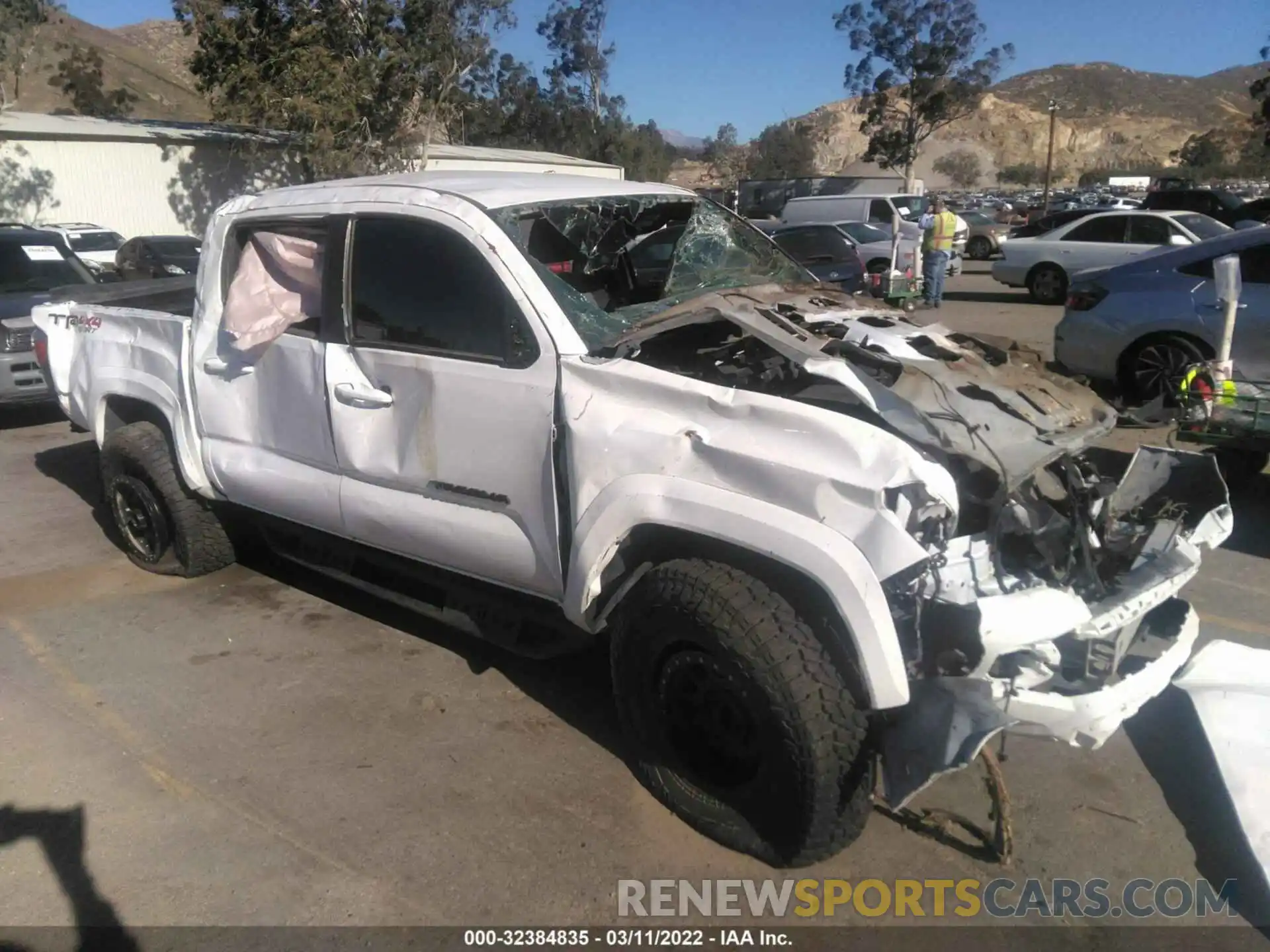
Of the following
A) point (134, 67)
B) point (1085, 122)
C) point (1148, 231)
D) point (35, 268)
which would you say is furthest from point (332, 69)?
point (1085, 122)

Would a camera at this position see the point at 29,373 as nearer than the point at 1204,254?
No

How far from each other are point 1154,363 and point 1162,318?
34 cm

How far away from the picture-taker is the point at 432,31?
2077 centimetres

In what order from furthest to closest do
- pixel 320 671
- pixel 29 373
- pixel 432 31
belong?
pixel 432 31
pixel 29 373
pixel 320 671

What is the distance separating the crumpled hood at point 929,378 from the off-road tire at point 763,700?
650 mm

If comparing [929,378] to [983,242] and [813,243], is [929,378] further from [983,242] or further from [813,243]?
[983,242]

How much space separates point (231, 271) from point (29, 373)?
18.8ft

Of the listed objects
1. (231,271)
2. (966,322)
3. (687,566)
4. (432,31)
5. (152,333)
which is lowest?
(966,322)

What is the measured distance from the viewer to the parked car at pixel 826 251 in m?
14.6

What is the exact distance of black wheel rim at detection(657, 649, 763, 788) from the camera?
292cm

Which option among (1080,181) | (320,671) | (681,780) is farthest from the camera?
(1080,181)

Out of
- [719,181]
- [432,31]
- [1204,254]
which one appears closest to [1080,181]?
[719,181]

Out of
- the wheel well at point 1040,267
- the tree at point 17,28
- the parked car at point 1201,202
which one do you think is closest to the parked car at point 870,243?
the wheel well at point 1040,267

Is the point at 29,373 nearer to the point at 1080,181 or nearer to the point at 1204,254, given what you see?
the point at 1204,254
